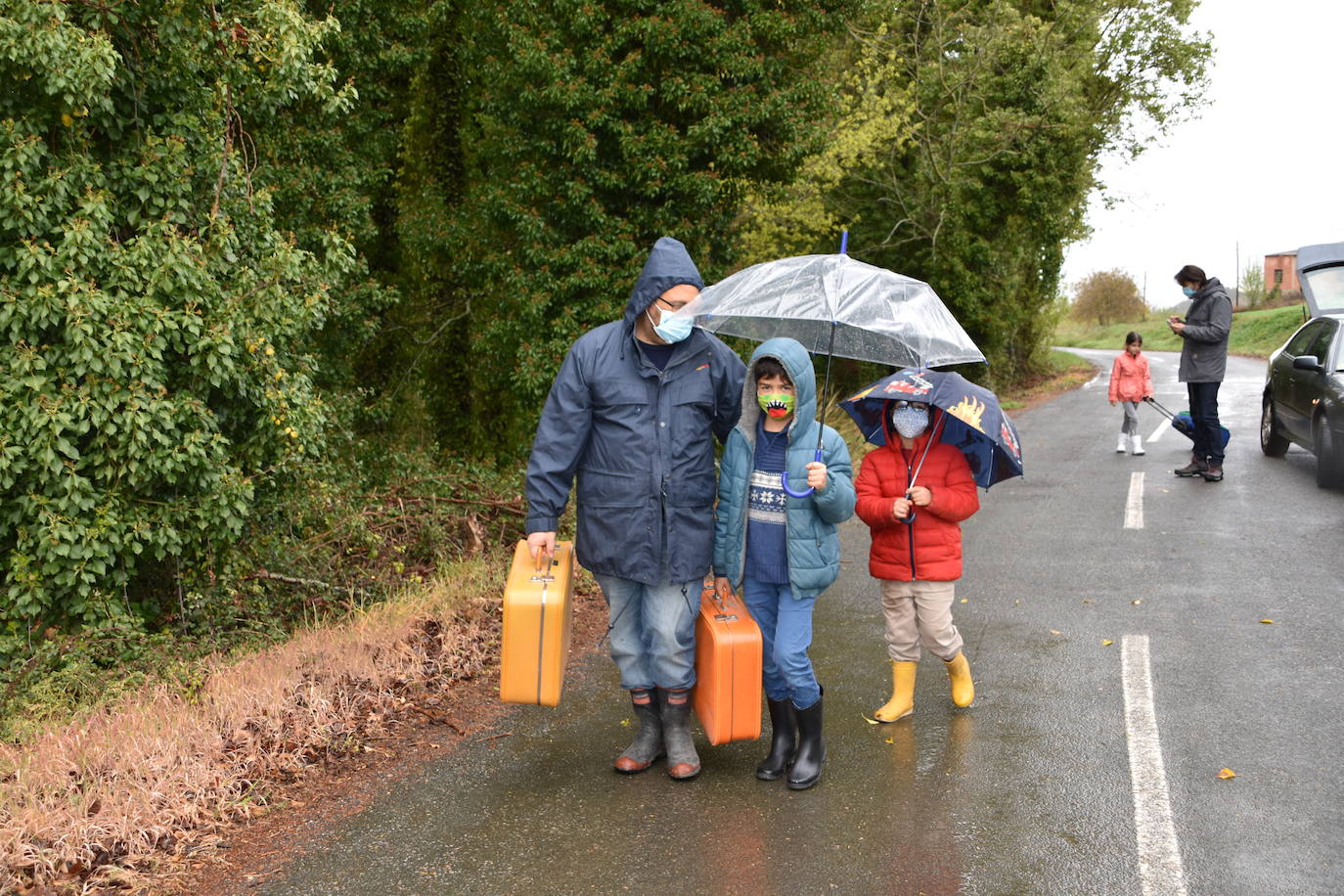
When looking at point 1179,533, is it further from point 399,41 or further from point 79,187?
point 399,41

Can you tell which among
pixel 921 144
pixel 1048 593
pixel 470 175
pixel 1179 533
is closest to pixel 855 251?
pixel 921 144

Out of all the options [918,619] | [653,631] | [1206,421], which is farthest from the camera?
[1206,421]

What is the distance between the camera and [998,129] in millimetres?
23578

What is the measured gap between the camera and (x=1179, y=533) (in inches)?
395

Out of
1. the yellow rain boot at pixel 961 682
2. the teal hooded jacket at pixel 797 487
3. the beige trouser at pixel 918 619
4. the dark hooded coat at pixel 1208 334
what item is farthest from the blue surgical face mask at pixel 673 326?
the dark hooded coat at pixel 1208 334

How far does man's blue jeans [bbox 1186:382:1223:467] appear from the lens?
1238 cm

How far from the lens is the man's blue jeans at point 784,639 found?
16.2 feet

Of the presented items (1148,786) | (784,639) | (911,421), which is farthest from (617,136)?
(1148,786)

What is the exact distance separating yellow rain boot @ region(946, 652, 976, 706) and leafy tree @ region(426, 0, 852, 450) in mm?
7803

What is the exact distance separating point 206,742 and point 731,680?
2357mm

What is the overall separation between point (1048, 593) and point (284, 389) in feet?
18.2

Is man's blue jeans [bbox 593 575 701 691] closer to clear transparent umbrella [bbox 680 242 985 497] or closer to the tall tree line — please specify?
clear transparent umbrella [bbox 680 242 985 497]

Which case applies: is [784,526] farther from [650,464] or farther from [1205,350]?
[1205,350]

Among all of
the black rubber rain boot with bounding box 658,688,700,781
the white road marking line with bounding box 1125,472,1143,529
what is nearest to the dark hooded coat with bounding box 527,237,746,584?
the black rubber rain boot with bounding box 658,688,700,781
